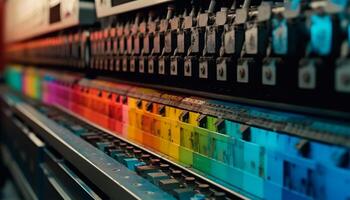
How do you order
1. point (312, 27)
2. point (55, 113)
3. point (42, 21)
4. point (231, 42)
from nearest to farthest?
point (312, 27), point (231, 42), point (55, 113), point (42, 21)

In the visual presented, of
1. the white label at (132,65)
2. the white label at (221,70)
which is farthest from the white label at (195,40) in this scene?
the white label at (132,65)

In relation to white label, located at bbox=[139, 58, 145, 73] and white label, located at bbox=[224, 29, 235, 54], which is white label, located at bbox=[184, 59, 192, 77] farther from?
white label, located at bbox=[139, 58, 145, 73]

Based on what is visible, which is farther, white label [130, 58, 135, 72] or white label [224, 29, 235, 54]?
white label [130, 58, 135, 72]

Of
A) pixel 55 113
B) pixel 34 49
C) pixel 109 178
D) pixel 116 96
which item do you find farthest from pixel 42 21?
pixel 109 178

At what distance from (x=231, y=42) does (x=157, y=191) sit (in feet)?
2.01

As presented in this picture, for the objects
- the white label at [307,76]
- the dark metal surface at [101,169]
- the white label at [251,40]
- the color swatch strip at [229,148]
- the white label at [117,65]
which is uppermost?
the white label at [251,40]

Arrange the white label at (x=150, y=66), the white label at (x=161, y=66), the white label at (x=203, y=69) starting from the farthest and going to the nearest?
the white label at (x=150, y=66) → the white label at (x=161, y=66) → the white label at (x=203, y=69)

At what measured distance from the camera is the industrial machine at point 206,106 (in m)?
1.28

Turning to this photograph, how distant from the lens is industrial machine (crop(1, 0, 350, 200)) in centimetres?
128

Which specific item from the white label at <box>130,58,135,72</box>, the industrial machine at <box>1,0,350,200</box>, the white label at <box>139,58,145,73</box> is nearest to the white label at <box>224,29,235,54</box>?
the industrial machine at <box>1,0,350,200</box>

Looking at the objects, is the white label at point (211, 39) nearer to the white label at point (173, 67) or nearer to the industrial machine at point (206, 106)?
the industrial machine at point (206, 106)

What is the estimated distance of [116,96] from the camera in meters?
2.87

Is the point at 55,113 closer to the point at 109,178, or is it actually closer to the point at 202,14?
the point at 109,178

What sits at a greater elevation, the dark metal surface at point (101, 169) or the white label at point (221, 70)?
the white label at point (221, 70)
